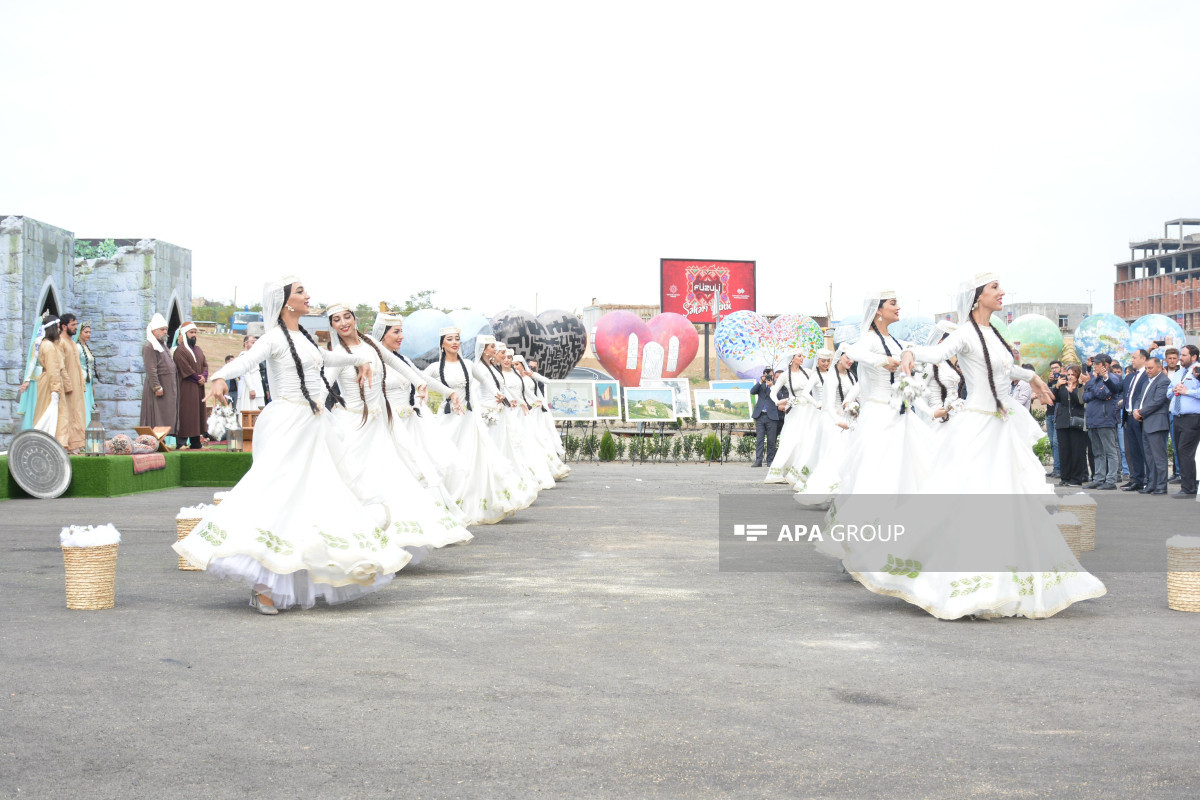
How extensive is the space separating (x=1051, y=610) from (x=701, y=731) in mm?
3310

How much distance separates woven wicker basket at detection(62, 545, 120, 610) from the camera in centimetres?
714

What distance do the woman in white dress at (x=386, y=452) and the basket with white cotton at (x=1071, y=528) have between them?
179 inches

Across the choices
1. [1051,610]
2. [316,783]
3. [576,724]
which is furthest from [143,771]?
[1051,610]

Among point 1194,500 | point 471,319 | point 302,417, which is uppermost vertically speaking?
point 471,319

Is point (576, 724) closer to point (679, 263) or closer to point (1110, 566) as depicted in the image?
point (1110, 566)

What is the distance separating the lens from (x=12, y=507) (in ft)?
45.4

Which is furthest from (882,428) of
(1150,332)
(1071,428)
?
(1150,332)

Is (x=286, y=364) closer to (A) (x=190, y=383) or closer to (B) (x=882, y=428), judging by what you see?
(B) (x=882, y=428)

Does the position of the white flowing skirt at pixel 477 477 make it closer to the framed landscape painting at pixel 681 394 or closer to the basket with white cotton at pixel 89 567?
the basket with white cotton at pixel 89 567

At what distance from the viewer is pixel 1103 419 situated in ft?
61.7

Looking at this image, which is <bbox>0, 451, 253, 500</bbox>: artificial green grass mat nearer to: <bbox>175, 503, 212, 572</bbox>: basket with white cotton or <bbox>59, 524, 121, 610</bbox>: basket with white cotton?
<bbox>175, 503, 212, 572</bbox>: basket with white cotton

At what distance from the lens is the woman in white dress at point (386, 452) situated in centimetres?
900

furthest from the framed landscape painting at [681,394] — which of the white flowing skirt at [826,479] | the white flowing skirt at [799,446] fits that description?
the white flowing skirt at [826,479]

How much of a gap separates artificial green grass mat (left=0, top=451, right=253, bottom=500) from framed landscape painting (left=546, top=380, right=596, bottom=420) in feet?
48.6
